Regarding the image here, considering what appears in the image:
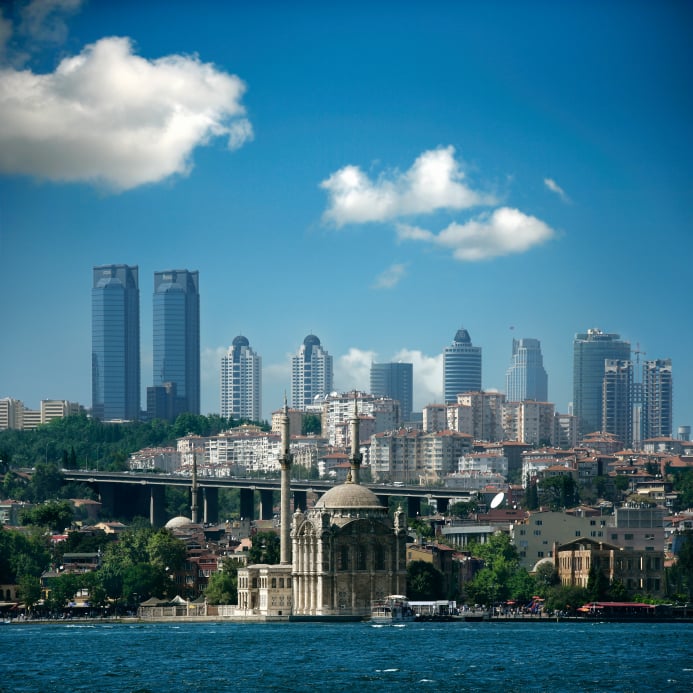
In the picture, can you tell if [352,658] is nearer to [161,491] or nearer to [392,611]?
[392,611]

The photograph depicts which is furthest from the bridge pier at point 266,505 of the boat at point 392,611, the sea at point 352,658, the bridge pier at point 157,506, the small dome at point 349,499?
the sea at point 352,658

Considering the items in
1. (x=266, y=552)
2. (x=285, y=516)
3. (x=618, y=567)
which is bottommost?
(x=618, y=567)

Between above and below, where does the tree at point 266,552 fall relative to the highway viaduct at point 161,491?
below

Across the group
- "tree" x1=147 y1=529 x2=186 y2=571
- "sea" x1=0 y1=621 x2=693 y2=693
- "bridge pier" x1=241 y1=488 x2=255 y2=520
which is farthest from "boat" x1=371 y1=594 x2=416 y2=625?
"bridge pier" x1=241 y1=488 x2=255 y2=520

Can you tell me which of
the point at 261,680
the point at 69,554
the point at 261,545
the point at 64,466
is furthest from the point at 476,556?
the point at 64,466

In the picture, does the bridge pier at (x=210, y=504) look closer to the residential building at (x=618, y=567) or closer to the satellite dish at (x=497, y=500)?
the satellite dish at (x=497, y=500)

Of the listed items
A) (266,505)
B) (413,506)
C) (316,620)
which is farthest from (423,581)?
(266,505)
